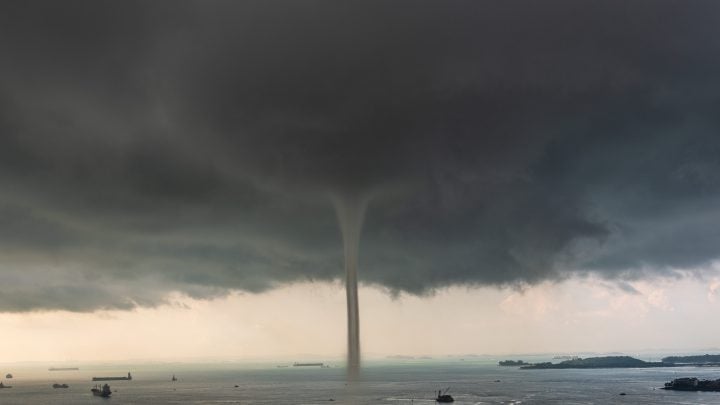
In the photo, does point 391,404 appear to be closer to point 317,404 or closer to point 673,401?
point 317,404

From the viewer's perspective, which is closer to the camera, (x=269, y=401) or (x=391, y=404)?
(x=391, y=404)

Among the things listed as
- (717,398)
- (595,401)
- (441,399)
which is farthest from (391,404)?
(717,398)

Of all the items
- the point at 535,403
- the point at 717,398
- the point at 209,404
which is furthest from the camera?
the point at 209,404

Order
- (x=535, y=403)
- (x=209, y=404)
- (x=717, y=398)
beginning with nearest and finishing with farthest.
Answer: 1. (x=535, y=403)
2. (x=717, y=398)
3. (x=209, y=404)

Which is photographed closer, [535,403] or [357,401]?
[535,403]

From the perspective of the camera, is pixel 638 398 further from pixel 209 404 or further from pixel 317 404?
pixel 209 404

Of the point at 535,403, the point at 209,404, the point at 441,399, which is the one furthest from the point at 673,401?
the point at 209,404

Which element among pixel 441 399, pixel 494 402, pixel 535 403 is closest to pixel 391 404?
pixel 441 399
